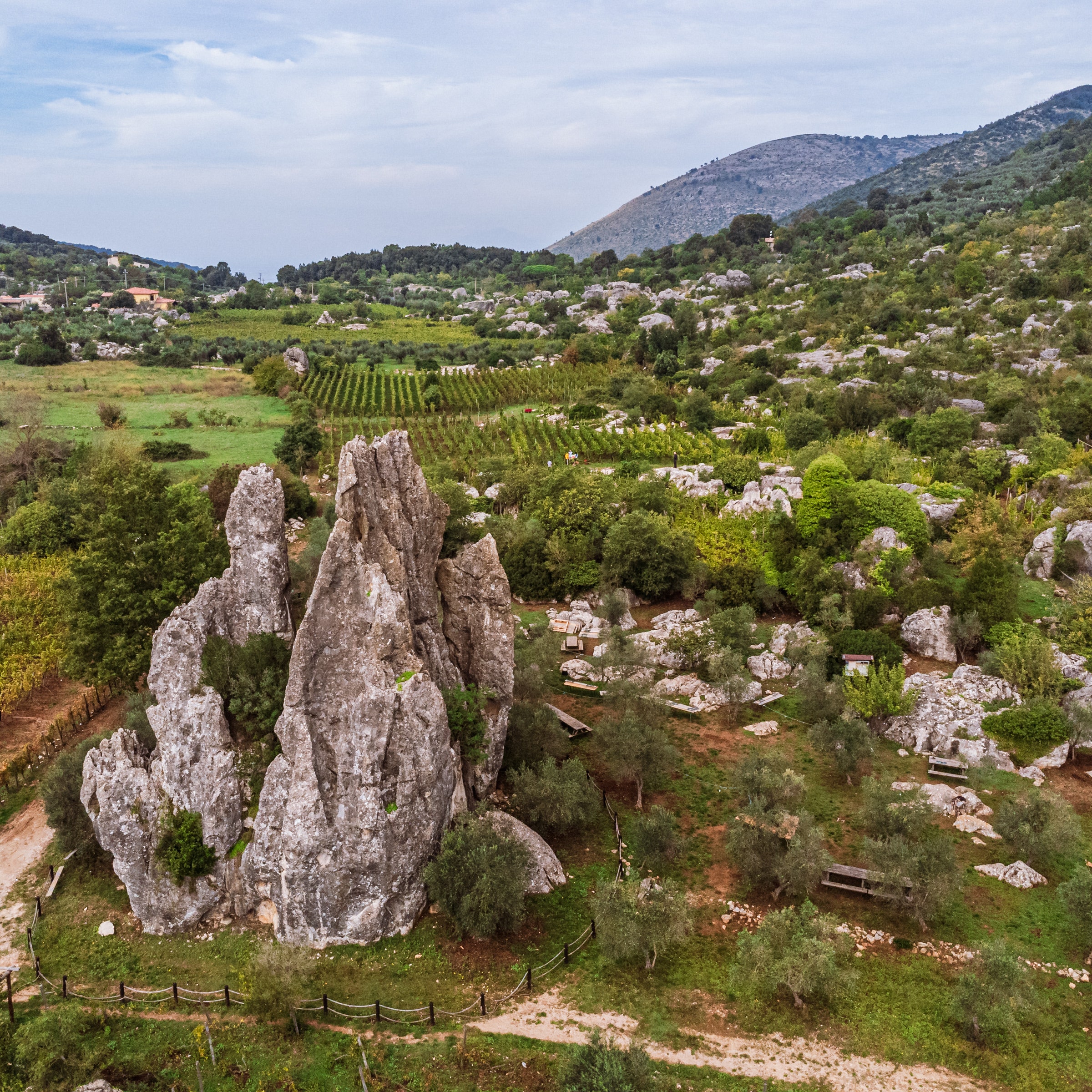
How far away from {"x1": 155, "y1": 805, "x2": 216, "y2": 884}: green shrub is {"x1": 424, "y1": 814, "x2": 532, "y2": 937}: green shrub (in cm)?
572

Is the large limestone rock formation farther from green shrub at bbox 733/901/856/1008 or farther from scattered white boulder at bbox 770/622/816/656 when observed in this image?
scattered white boulder at bbox 770/622/816/656

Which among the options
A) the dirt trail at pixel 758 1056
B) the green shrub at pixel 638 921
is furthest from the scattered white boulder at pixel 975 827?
the green shrub at pixel 638 921

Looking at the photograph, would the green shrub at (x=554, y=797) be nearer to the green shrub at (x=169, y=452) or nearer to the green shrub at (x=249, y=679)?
the green shrub at (x=249, y=679)

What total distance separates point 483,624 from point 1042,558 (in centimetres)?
3053

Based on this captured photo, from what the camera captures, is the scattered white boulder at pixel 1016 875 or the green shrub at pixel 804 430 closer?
the scattered white boulder at pixel 1016 875

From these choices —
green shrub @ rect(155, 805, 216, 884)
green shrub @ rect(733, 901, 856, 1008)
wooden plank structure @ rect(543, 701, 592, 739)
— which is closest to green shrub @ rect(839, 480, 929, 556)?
wooden plank structure @ rect(543, 701, 592, 739)

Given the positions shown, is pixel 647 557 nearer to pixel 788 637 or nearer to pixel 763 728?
pixel 788 637

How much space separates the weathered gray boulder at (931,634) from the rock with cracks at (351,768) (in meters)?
23.6

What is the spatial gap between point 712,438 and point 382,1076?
179 ft

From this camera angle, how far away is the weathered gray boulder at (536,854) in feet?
70.5

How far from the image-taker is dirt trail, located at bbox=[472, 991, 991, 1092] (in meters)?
16.3

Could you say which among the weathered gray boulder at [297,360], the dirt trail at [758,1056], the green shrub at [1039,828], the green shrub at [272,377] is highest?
the weathered gray boulder at [297,360]

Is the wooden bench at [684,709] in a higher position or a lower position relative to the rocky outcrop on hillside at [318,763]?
lower

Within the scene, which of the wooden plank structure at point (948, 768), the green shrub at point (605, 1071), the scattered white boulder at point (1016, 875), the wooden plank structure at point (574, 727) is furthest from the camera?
the wooden plank structure at point (574, 727)
